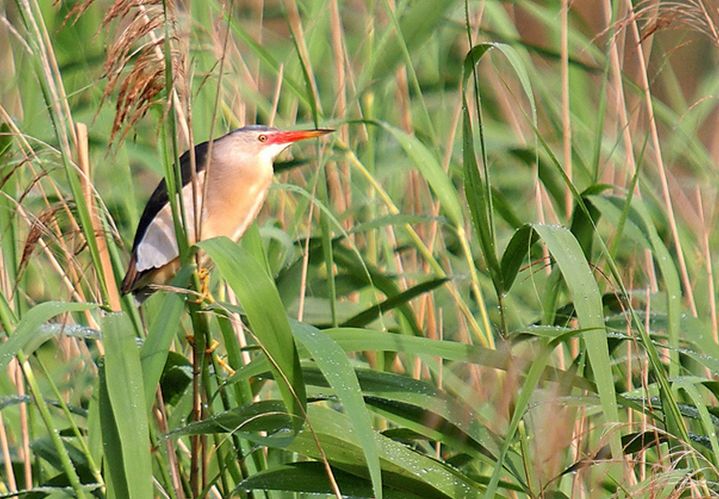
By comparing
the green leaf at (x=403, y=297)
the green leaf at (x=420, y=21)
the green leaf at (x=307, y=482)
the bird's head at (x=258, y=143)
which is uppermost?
the green leaf at (x=420, y=21)

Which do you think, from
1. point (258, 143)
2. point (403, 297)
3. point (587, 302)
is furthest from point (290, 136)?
point (587, 302)

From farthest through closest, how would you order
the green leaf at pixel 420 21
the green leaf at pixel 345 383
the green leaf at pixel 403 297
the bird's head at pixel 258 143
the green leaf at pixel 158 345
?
the bird's head at pixel 258 143 < the green leaf at pixel 420 21 < the green leaf at pixel 403 297 < the green leaf at pixel 158 345 < the green leaf at pixel 345 383

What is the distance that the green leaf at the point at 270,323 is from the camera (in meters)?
1.13

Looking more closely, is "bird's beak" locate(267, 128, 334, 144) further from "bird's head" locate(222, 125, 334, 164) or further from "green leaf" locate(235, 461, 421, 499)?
→ "green leaf" locate(235, 461, 421, 499)

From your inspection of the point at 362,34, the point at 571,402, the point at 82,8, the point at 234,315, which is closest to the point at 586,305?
the point at 571,402

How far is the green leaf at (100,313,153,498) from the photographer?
1139mm

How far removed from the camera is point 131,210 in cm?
200

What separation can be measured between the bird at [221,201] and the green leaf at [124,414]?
2.13 ft

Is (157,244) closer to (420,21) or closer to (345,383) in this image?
(420,21)

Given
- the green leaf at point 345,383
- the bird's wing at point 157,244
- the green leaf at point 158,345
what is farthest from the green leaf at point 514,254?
the bird's wing at point 157,244

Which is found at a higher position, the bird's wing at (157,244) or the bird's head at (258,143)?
the bird's head at (258,143)

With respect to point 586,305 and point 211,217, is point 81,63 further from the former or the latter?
A: point 586,305

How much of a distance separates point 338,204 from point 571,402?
91 centimetres

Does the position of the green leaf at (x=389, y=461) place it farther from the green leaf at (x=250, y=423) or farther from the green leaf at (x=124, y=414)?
the green leaf at (x=124, y=414)
